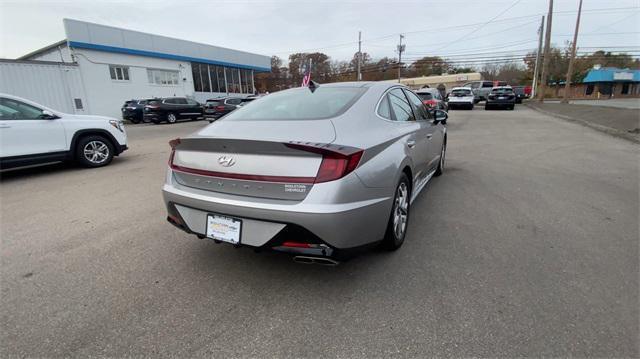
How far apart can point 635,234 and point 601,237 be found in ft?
1.26

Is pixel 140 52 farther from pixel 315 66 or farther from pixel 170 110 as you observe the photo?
pixel 315 66

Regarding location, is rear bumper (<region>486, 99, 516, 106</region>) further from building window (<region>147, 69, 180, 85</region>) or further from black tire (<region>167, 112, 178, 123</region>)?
building window (<region>147, 69, 180, 85</region>)

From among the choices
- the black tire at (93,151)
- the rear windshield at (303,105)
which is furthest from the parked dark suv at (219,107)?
the rear windshield at (303,105)

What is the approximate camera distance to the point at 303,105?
123 inches

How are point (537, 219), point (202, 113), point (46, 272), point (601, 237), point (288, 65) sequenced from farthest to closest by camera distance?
point (288, 65), point (202, 113), point (537, 219), point (601, 237), point (46, 272)

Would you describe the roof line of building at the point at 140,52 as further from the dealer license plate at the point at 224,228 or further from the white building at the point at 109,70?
the dealer license plate at the point at 224,228

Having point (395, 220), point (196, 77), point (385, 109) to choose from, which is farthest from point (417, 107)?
point (196, 77)

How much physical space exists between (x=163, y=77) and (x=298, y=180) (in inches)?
1062

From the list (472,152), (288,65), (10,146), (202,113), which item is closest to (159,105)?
(202,113)

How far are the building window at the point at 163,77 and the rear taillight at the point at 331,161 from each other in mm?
26056

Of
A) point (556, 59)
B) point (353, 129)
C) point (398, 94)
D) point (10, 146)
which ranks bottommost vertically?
point (10, 146)

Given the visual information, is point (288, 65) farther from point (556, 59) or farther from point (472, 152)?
point (472, 152)

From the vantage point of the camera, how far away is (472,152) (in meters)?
8.08

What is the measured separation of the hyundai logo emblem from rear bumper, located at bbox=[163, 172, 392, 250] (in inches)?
8.9
